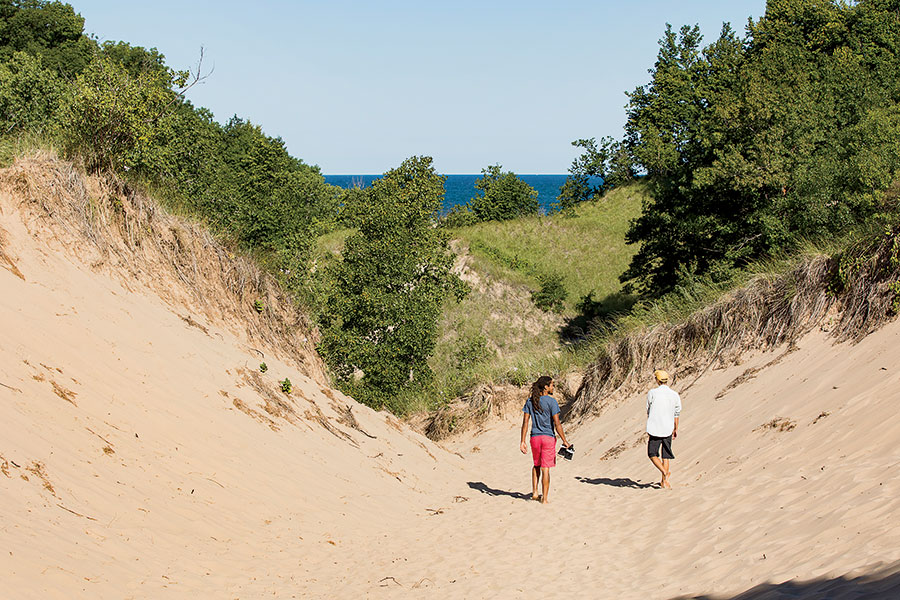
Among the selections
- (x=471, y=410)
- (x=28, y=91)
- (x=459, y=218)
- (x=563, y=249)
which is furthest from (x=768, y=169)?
(x=459, y=218)

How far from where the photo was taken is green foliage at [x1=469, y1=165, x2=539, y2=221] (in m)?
58.7

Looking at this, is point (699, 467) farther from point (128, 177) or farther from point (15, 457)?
point (128, 177)

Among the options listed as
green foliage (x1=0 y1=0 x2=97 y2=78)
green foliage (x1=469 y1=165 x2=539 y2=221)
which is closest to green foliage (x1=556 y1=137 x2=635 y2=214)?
green foliage (x1=469 y1=165 x2=539 y2=221)

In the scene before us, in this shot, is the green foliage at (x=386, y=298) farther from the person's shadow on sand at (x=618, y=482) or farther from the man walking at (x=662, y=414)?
the man walking at (x=662, y=414)

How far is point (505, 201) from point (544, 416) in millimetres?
49527

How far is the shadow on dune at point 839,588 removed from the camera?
495cm

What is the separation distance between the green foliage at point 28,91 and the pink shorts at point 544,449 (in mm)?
24523

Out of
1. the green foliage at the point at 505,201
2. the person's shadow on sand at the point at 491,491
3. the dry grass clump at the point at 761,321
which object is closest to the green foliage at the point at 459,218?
the green foliage at the point at 505,201

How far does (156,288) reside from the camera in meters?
14.3

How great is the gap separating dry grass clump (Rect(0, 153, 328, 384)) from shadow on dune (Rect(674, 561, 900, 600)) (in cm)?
1131

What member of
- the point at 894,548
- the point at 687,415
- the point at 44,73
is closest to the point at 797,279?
the point at 687,415

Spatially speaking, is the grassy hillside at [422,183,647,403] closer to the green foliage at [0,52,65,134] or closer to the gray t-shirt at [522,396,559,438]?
the green foliage at [0,52,65,134]

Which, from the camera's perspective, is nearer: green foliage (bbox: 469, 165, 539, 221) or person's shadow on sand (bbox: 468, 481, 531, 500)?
person's shadow on sand (bbox: 468, 481, 531, 500)

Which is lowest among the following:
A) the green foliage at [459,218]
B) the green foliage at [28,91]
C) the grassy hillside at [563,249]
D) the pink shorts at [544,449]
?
the pink shorts at [544,449]
